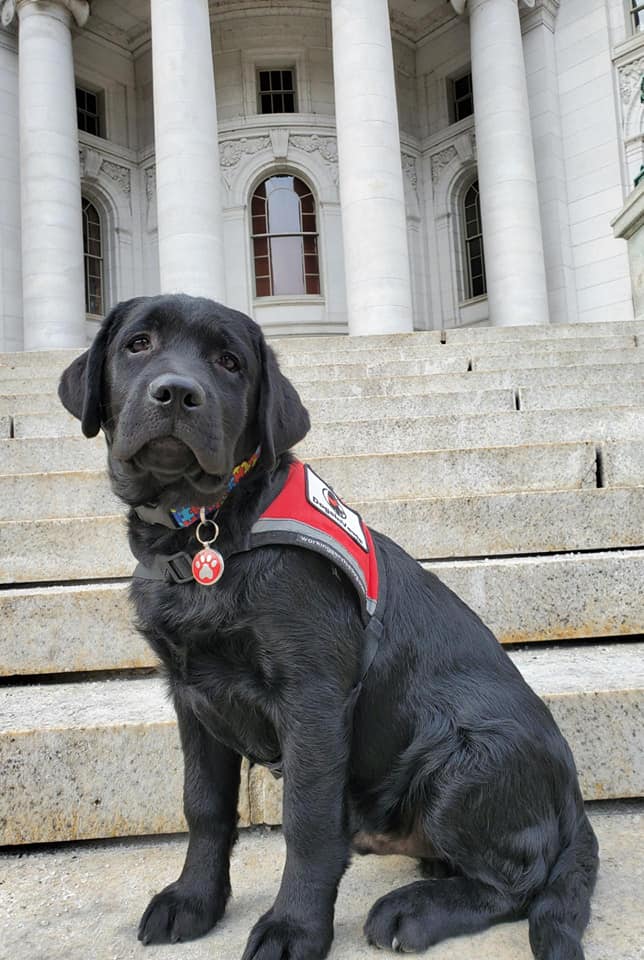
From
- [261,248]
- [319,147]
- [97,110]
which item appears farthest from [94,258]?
[319,147]

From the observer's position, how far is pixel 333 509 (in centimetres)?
174

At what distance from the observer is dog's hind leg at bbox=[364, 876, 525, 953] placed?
1.56 meters

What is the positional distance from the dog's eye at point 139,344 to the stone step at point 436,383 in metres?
4.32

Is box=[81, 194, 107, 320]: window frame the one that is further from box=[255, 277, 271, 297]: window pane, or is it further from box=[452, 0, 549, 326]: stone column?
box=[452, 0, 549, 326]: stone column

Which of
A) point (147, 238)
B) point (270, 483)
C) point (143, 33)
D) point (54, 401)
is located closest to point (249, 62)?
point (143, 33)

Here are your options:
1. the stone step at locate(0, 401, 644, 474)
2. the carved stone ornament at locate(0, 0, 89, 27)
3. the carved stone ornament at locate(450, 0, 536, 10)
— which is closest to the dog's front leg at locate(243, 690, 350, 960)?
the stone step at locate(0, 401, 644, 474)

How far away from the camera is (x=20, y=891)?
184 centimetres

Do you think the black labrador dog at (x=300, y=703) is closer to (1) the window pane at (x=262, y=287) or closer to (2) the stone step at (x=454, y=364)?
(2) the stone step at (x=454, y=364)

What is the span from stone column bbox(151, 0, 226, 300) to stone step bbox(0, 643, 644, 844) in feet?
37.7

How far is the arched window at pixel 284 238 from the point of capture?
1873 cm

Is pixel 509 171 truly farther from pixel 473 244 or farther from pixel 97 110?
pixel 97 110

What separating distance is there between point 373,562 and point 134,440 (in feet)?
1.95

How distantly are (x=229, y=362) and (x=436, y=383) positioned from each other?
15.3 feet

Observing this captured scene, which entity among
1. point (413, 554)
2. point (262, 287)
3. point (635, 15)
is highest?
point (635, 15)
